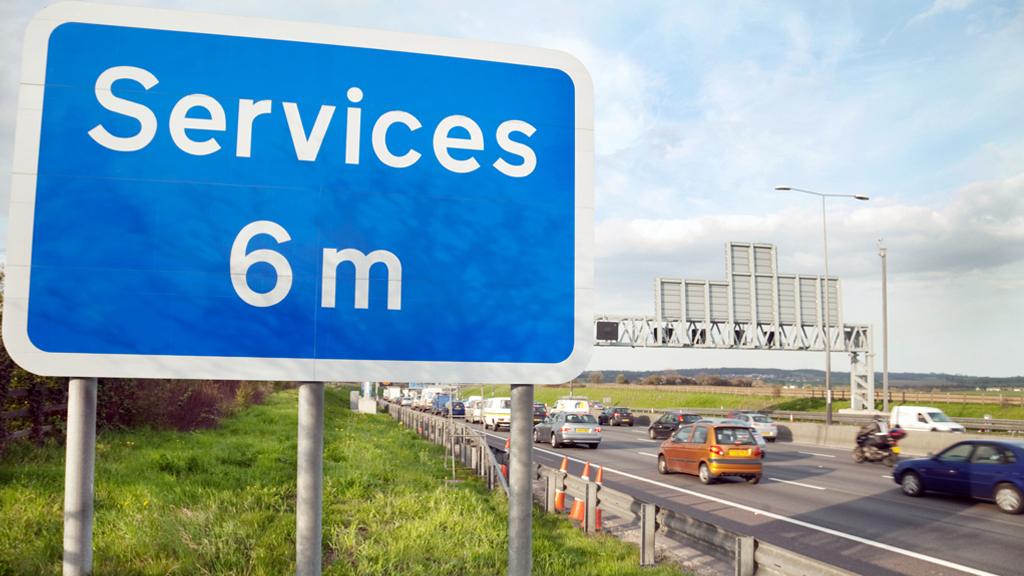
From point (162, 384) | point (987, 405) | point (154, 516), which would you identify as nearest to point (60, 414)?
point (162, 384)

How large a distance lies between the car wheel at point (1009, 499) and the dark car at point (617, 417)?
36.4 m

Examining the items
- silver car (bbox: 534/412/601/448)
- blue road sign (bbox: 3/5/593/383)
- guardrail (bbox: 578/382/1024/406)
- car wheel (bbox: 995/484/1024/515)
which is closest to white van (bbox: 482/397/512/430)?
silver car (bbox: 534/412/601/448)

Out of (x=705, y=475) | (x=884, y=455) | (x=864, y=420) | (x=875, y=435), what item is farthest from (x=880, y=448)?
(x=864, y=420)

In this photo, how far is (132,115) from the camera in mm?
2326

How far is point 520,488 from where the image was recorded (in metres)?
2.41

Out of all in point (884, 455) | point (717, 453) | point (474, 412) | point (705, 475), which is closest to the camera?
point (717, 453)

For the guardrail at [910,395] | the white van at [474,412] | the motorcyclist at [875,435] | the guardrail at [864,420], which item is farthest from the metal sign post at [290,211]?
the guardrail at [910,395]

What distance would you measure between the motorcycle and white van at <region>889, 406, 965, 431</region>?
668 centimetres

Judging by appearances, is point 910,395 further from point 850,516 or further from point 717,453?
point 850,516

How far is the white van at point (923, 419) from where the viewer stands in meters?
33.0

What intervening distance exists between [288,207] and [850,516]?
16.0 metres

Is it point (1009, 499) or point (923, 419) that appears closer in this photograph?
point (1009, 499)

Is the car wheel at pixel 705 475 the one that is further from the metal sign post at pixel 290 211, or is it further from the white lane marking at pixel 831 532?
A: the metal sign post at pixel 290 211

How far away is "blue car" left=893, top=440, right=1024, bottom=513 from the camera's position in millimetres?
16219
